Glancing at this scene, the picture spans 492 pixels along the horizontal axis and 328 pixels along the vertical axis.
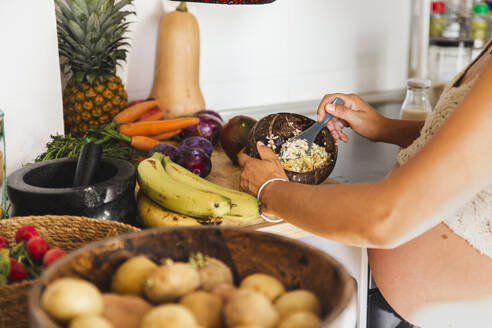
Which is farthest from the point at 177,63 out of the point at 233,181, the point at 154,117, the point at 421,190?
the point at 421,190

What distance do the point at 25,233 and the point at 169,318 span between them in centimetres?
40

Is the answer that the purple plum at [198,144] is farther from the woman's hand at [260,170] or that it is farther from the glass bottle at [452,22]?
the glass bottle at [452,22]

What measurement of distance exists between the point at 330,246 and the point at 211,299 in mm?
748

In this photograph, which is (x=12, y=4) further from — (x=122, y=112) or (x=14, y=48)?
(x=122, y=112)

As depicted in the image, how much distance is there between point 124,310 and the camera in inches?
19.0

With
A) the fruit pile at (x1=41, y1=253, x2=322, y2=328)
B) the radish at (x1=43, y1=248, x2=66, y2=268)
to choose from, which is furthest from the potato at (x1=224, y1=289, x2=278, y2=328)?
the radish at (x1=43, y1=248, x2=66, y2=268)

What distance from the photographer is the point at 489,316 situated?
102 centimetres

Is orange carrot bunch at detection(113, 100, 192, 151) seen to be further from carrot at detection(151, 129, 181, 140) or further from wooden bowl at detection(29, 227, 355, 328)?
wooden bowl at detection(29, 227, 355, 328)

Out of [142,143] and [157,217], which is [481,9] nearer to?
[142,143]

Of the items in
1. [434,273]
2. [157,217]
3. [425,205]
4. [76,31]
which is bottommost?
[434,273]

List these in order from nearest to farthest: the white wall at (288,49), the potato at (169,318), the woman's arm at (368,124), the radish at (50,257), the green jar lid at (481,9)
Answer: the potato at (169,318)
the radish at (50,257)
the woman's arm at (368,124)
the white wall at (288,49)
the green jar lid at (481,9)

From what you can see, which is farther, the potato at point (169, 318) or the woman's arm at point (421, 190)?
the woman's arm at point (421, 190)

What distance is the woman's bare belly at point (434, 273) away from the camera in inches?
38.7

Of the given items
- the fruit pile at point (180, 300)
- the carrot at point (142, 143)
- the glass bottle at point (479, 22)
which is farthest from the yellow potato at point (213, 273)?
the glass bottle at point (479, 22)
